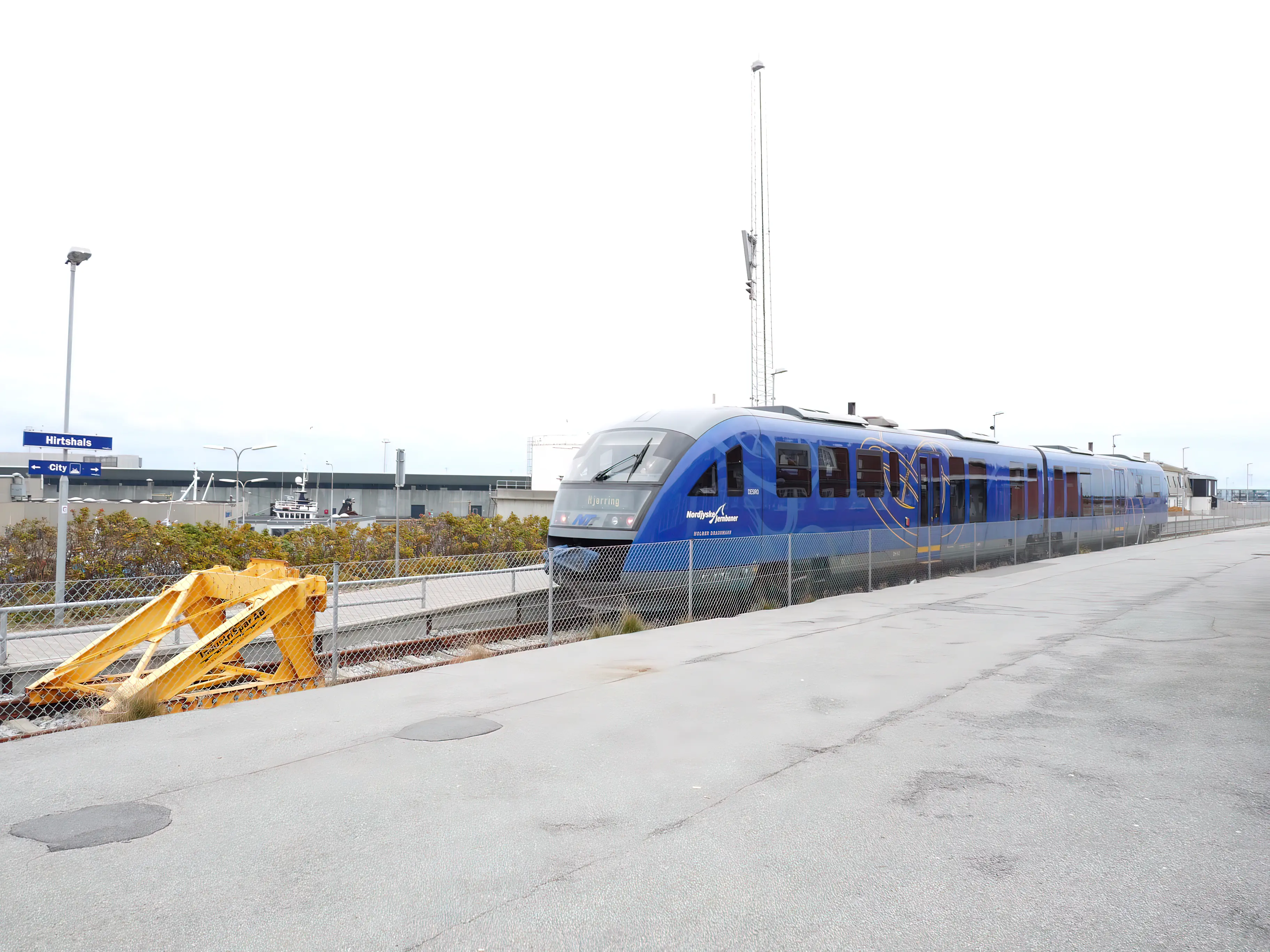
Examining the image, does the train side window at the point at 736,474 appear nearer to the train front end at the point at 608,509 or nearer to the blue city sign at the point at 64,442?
the train front end at the point at 608,509

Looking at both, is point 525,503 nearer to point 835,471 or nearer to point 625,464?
point 835,471

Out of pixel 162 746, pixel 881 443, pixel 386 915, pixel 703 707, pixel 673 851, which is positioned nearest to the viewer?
pixel 386 915

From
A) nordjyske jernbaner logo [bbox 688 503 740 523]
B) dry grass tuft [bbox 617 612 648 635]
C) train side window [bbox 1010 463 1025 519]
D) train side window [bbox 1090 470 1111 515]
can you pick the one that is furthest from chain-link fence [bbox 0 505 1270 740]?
train side window [bbox 1090 470 1111 515]

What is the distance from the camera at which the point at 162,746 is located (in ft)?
22.6

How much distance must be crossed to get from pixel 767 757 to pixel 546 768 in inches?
64.2

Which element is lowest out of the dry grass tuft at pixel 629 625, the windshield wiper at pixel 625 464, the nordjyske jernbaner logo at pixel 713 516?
the dry grass tuft at pixel 629 625

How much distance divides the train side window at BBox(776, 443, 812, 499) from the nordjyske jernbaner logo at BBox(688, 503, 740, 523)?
1.48 metres

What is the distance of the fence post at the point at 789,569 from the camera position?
15.0 m

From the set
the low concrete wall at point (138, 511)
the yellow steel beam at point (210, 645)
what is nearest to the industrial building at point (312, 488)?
the low concrete wall at point (138, 511)

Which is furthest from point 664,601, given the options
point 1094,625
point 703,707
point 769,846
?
point 769,846

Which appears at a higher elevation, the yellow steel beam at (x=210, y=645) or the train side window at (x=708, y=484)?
the train side window at (x=708, y=484)

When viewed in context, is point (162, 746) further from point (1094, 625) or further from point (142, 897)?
point (1094, 625)

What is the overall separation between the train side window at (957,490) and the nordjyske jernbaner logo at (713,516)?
29.8ft

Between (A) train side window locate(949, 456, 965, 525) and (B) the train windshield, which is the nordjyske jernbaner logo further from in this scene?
(A) train side window locate(949, 456, 965, 525)
